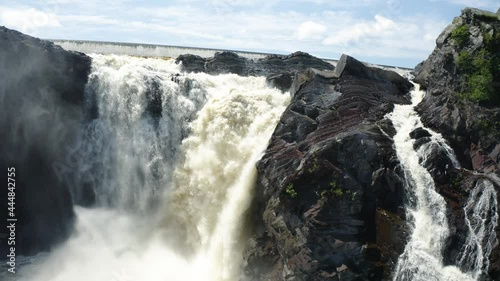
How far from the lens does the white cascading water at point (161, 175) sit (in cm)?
2425

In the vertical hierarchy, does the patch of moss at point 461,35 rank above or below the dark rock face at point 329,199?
above

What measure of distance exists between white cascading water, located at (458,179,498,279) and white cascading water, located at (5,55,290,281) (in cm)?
986

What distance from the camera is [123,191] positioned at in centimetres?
2752

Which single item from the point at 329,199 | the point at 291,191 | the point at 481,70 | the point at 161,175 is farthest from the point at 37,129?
the point at 481,70

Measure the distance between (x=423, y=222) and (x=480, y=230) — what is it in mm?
2037

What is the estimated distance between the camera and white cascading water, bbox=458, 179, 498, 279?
17.1m

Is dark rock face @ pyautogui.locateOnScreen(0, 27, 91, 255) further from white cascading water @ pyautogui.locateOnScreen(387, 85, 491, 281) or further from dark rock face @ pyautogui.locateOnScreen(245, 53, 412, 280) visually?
white cascading water @ pyautogui.locateOnScreen(387, 85, 491, 281)

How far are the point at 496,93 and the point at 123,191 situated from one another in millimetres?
20555

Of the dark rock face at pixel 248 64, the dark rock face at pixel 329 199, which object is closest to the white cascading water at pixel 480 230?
the dark rock face at pixel 329 199

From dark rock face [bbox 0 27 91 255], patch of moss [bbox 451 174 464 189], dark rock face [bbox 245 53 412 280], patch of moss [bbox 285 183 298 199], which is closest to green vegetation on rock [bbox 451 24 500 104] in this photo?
dark rock face [bbox 245 53 412 280]

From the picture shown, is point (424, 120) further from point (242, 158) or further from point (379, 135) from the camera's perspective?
point (242, 158)

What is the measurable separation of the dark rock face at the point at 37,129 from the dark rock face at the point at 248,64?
10701mm

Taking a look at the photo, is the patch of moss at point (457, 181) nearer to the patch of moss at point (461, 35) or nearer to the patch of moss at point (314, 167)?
the patch of moss at point (314, 167)

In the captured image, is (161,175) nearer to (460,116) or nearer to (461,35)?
Answer: (460,116)
